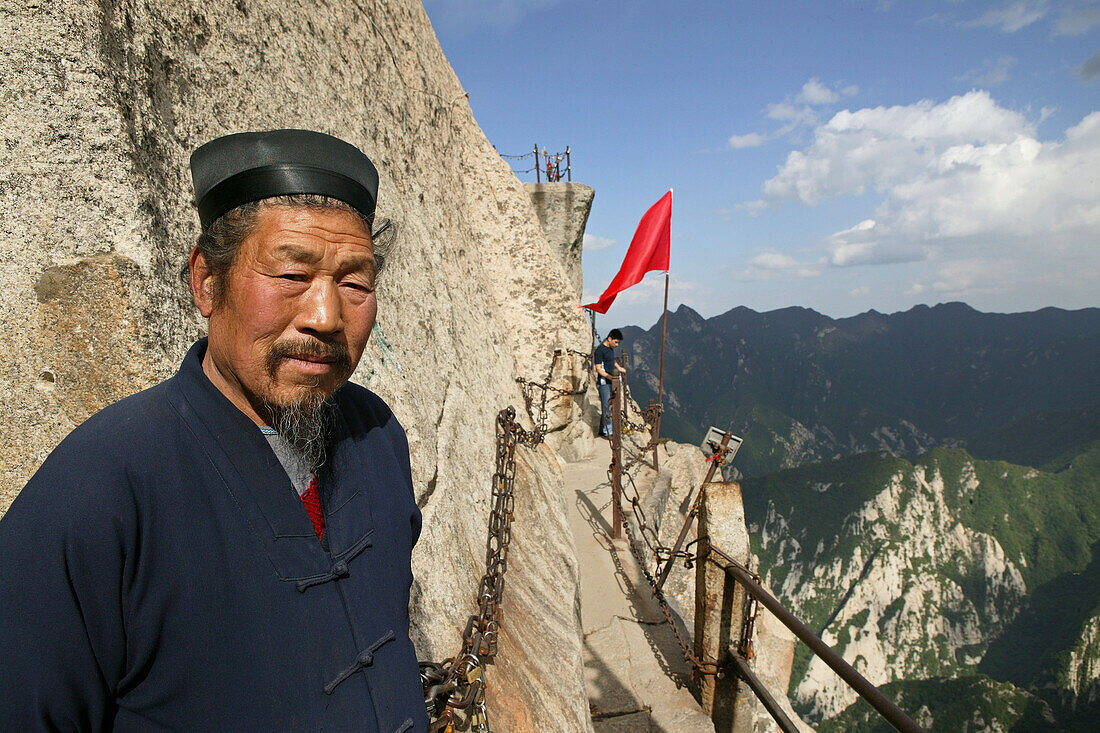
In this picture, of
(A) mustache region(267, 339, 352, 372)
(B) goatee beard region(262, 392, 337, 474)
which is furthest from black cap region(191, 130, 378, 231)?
(B) goatee beard region(262, 392, 337, 474)

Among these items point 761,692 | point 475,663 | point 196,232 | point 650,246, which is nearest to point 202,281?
point 196,232

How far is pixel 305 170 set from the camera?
1.25 m

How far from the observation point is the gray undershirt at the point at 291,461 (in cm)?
130

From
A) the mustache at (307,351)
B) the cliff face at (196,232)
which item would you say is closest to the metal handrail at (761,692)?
the cliff face at (196,232)

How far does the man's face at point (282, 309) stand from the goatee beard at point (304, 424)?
14 mm

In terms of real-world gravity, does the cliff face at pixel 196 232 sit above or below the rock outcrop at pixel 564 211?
below

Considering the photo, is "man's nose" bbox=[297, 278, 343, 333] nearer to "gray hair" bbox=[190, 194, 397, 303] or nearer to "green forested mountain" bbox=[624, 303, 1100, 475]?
"gray hair" bbox=[190, 194, 397, 303]

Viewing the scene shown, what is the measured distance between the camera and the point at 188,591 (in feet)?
3.26

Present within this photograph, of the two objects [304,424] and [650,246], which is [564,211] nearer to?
[650,246]

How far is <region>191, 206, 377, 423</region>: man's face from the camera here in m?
1.22

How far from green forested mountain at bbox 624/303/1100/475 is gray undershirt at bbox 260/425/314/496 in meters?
129

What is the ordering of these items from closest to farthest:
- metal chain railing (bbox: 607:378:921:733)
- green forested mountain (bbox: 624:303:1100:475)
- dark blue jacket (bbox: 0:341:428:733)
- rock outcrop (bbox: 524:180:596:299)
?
1. dark blue jacket (bbox: 0:341:428:733)
2. metal chain railing (bbox: 607:378:921:733)
3. rock outcrop (bbox: 524:180:596:299)
4. green forested mountain (bbox: 624:303:1100:475)

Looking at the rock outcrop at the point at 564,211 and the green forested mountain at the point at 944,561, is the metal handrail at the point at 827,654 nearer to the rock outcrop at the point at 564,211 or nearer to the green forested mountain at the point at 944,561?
the rock outcrop at the point at 564,211

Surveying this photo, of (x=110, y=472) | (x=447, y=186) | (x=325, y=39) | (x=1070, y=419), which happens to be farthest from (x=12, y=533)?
(x=1070, y=419)
